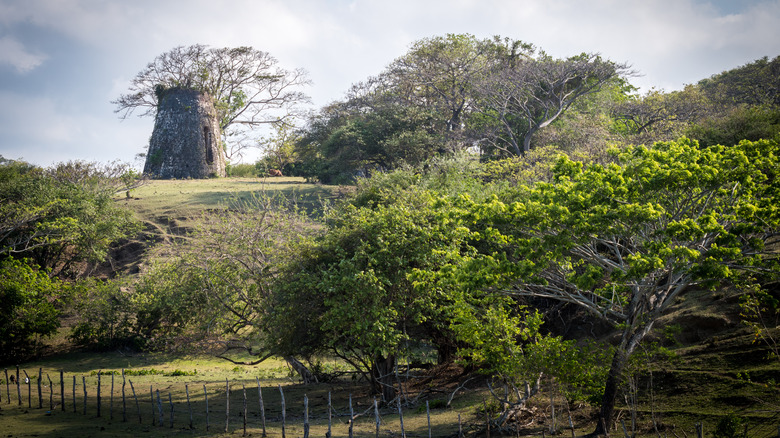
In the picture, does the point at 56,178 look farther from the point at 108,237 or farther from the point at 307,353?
the point at 307,353

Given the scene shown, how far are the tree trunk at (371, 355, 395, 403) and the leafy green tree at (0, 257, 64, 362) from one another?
48.6 ft

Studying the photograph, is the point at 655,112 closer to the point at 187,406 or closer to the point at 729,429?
the point at 729,429

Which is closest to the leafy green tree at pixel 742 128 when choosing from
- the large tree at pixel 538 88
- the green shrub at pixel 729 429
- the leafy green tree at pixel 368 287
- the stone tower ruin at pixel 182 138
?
the large tree at pixel 538 88

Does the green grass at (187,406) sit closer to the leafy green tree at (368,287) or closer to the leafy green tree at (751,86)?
the leafy green tree at (368,287)

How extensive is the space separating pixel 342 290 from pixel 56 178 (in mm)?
25176

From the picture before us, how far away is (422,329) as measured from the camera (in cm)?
1538

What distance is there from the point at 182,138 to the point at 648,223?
42531 millimetres

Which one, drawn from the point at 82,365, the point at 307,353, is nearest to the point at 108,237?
the point at 82,365

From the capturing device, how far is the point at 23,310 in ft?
73.2

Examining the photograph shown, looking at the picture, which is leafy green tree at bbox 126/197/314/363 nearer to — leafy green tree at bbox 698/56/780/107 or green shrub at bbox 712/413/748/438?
green shrub at bbox 712/413/748/438

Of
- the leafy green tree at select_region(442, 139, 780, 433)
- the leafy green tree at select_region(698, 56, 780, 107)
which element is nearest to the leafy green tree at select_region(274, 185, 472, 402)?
the leafy green tree at select_region(442, 139, 780, 433)

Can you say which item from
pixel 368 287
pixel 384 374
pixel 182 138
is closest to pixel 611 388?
pixel 368 287

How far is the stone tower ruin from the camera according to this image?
46.3 metres

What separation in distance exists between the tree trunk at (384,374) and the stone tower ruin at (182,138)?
114 feet
